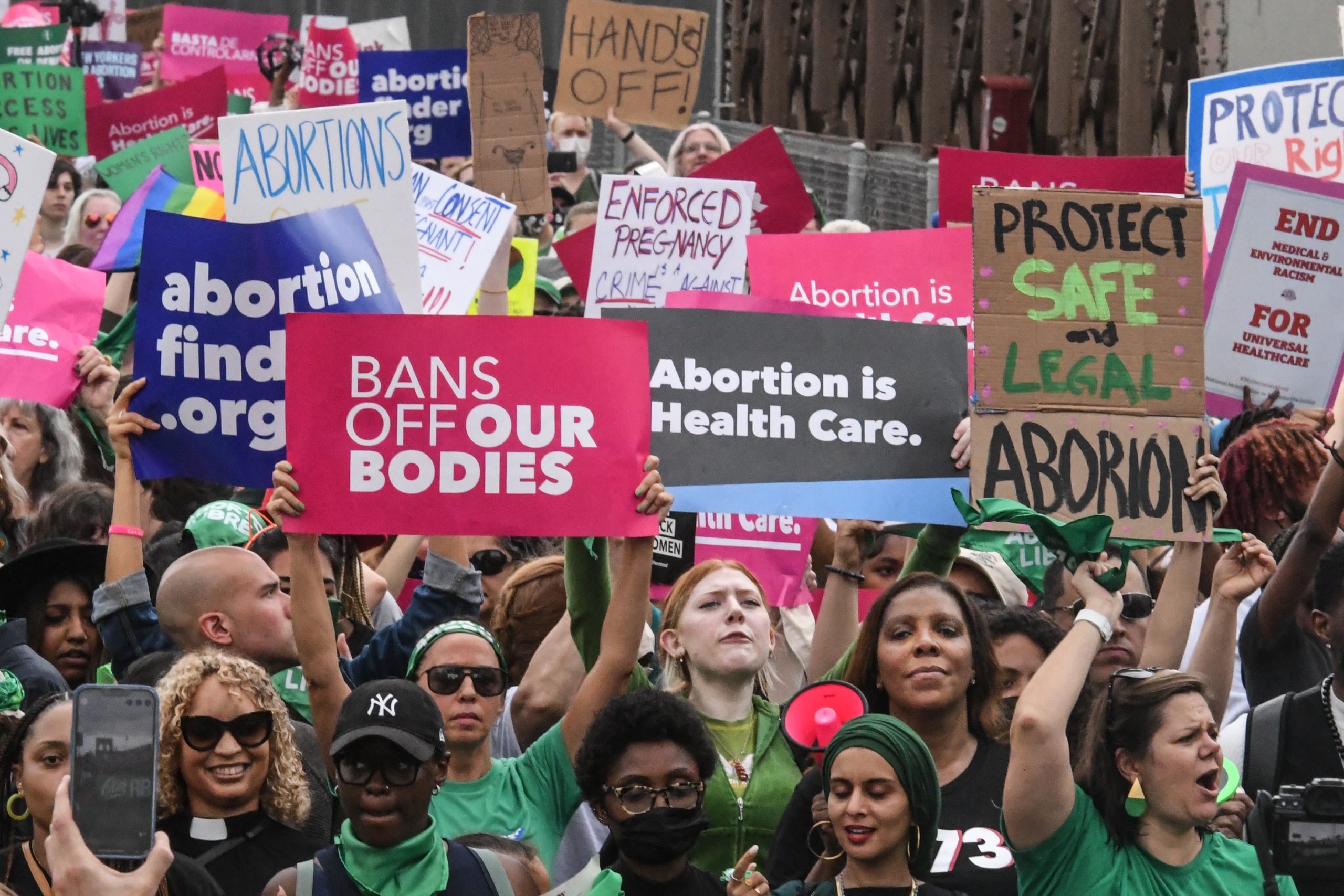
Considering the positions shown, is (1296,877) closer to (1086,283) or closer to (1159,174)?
Answer: (1086,283)

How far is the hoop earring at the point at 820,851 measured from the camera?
4.14 metres

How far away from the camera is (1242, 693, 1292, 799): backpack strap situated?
471 cm

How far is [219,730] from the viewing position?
4363 mm

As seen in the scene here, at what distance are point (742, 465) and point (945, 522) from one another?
53 cm

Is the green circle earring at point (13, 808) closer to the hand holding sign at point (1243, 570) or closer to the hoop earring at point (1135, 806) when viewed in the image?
the hoop earring at point (1135, 806)

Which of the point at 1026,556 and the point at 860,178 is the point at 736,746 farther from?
the point at 860,178

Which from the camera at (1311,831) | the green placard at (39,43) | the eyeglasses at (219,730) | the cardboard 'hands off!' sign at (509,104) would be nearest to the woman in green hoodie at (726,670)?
the eyeglasses at (219,730)

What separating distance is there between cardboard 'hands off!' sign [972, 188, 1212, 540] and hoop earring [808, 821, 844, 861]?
101 centimetres

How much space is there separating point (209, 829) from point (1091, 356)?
2363 millimetres

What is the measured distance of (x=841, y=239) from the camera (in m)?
7.13

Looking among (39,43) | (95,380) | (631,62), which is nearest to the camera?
(95,380)

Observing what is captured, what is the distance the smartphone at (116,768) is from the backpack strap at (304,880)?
2.65 feet

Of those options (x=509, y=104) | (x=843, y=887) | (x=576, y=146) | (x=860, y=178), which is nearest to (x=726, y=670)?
(x=843, y=887)

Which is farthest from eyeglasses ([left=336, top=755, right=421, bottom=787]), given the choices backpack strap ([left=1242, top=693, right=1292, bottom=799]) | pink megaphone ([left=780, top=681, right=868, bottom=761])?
backpack strap ([left=1242, top=693, right=1292, bottom=799])
